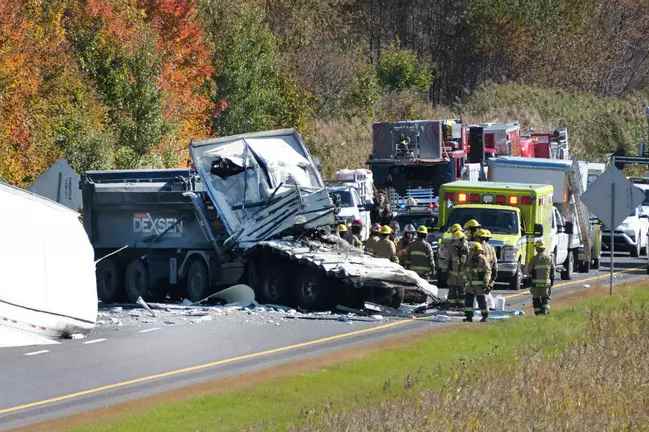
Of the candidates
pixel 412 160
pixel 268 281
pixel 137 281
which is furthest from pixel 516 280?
pixel 412 160

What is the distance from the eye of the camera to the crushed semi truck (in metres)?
27.2

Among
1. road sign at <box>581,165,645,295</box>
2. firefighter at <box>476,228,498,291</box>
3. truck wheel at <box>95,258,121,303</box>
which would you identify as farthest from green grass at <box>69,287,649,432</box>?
truck wheel at <box>95,258,121,303</box>

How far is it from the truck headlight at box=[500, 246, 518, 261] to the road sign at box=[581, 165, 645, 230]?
190cm

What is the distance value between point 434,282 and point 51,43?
49.8 feet

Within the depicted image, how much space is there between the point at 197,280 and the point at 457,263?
211 inches

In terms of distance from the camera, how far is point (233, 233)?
28172 millimetres

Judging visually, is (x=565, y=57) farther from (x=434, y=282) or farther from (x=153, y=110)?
(x=434, y=282)

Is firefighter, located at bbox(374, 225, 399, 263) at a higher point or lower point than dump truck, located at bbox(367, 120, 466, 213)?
lower

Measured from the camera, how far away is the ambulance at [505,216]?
31969 mm

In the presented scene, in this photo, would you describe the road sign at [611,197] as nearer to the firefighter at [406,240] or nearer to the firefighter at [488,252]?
the firefighter at [406,240]

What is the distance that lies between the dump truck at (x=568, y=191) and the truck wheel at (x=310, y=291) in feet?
35.2

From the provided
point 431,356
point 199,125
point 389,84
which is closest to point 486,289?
point 431,356

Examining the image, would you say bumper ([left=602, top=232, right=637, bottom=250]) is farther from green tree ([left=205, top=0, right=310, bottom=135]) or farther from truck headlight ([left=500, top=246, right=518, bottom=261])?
green tree ([left=205, top=0, right=310, bottom=135])

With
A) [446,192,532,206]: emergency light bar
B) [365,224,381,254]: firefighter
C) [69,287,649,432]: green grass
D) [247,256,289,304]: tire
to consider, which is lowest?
[69,287,649,432]: green grass
